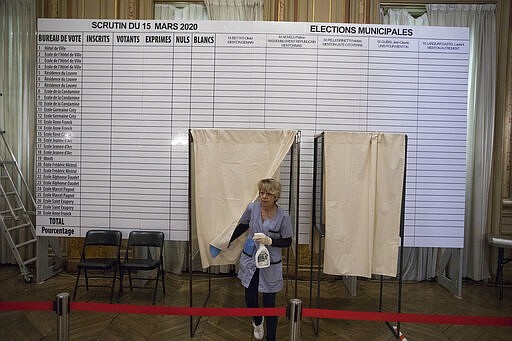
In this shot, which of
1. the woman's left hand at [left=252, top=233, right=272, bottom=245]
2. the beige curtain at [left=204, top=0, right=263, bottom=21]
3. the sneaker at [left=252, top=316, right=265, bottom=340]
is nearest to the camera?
the woman's left hand at [left=252, top=233, right=272, bottom=245]

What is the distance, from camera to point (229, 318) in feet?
11.8

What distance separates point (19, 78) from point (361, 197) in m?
4.57

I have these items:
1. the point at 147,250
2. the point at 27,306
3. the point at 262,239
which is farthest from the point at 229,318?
the point at 27,306

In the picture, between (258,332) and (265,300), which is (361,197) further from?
(258,332)

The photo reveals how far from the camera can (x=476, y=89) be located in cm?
469

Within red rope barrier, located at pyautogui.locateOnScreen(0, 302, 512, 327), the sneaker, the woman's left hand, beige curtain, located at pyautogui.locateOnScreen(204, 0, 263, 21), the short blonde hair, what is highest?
beige curtain, located at pyautogui.locateOnScreen(204, 0, 263, 21)

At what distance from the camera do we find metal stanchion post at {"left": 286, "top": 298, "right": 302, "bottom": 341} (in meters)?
2.27

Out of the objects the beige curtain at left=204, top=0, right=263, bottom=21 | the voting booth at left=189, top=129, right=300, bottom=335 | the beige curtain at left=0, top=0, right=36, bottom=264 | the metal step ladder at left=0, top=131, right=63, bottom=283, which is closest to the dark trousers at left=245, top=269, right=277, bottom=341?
the voting booth at left=189, top=129, right=300, bottom=335

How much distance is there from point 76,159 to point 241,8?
8.87ft

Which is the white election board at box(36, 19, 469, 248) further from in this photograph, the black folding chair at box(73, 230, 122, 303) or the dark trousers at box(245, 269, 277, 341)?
the dark trousers at box(245, 269, 277, 341)

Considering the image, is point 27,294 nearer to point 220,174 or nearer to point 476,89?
point 220,174

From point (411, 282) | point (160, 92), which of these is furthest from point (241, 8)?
point (411, 282)

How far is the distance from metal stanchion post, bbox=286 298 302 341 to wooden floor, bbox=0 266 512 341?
99cm

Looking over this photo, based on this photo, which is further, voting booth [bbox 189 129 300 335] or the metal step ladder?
the metal step ladder
